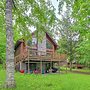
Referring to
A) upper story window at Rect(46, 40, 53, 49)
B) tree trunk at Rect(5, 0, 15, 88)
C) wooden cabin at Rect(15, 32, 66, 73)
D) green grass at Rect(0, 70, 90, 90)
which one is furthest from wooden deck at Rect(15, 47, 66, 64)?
tree trunk at Rect(5, 0, 15, 88)

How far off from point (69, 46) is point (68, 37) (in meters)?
1.70

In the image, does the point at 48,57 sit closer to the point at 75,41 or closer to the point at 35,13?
the point at 75,41

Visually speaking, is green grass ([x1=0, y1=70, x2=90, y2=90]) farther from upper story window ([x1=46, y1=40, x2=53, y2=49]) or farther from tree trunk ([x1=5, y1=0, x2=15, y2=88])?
upper story window ([x1=46, y1=40, x2=53, y2=49])

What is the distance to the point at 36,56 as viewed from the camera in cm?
2852

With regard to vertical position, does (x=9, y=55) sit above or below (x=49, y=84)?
above

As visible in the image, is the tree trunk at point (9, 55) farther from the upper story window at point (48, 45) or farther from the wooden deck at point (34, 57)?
the upper story window at point (48, 45)

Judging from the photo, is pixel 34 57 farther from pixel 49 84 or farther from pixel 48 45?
pixel 49 84

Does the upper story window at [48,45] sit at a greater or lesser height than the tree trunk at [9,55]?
greater

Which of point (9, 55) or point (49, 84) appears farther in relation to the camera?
point (49, 84)

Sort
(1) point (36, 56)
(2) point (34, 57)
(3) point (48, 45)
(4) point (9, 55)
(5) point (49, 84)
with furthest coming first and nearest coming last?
(3) point (48, 45) → (1) point (36, 56) → (2) point (34, 57) → (5) point (49, 84) → (4) point (9, 55)

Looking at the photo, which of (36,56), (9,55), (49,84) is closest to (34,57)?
(36,56)

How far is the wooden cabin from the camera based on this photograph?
28391mm

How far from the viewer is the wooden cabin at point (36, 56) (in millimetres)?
28391

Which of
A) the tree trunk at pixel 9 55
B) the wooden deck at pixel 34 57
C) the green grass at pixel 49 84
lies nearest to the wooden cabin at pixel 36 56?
the wooden deck at pixel 34 57
